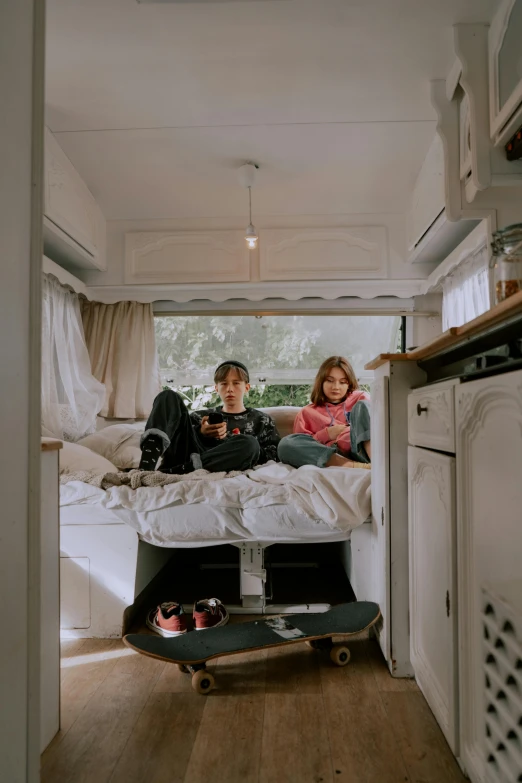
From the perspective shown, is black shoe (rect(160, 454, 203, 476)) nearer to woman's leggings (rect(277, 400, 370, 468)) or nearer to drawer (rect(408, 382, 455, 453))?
woman's leggings (rect(277, 400, 370, 468))

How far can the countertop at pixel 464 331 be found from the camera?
0.88 m

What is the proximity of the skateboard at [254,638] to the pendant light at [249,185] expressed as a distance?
77.0 inches

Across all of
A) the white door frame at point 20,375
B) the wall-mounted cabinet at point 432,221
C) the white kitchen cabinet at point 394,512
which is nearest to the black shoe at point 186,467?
the white kitchen cabinet at point 394,512

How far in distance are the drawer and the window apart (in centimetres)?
186

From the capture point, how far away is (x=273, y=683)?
158 cm

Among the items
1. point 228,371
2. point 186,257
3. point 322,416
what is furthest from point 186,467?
point 186,257

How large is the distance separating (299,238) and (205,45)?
1.26m

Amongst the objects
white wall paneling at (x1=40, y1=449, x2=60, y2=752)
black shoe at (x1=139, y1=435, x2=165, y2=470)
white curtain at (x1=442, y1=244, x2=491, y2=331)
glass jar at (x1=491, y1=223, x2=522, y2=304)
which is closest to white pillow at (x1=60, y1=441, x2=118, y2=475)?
black shoe at (x1=139, y1=435, x2=165, y2=470)

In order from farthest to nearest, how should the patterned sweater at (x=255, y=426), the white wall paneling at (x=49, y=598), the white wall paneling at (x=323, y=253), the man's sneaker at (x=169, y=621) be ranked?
the white wall paneling at (x=323, y=253) < the patterned sweater at (x=255, y=426) < the man's sneaker at (x=169, y=621) < the white wall paneling at (x=49, y=598)

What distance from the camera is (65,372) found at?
9.55ft

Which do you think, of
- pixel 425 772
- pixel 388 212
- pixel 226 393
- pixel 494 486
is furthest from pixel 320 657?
pixel 388 212

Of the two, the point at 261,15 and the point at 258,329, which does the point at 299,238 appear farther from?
the point at 261,15

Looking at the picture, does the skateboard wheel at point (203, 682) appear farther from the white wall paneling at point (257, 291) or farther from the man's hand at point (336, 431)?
the white wall paneling at point (257, 291)

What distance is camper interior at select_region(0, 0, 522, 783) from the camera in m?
1.03
